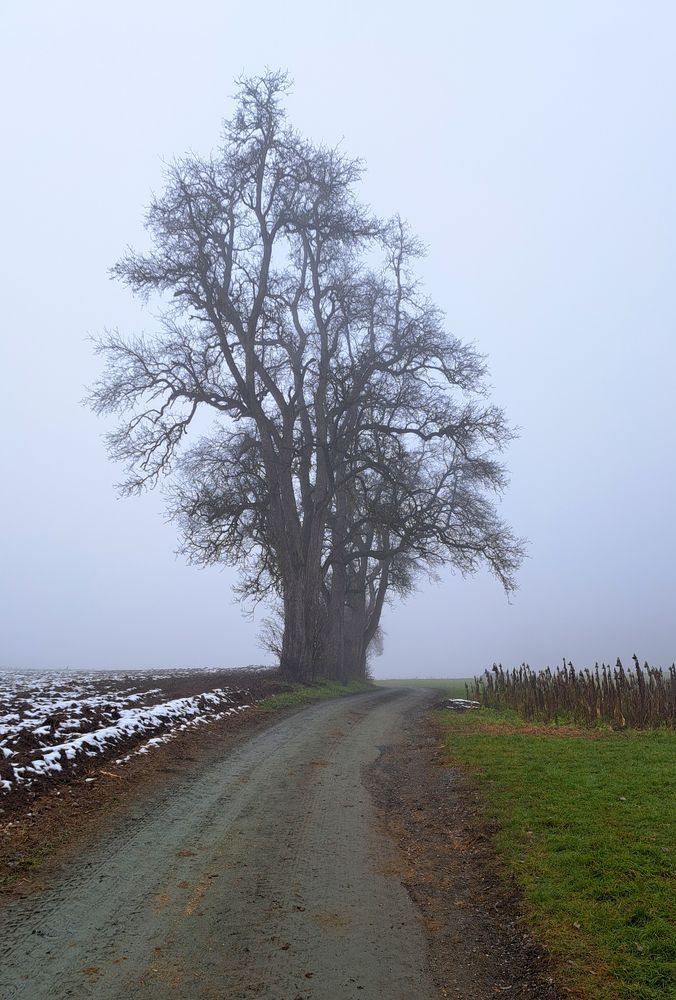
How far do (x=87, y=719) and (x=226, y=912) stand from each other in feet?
19.2

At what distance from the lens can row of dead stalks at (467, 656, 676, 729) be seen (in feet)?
39.7

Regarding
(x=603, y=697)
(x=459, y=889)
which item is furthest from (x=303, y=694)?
(x=459, y=889)

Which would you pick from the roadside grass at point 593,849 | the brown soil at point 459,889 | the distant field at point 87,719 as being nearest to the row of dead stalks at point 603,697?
the roadside grass at point 593,849

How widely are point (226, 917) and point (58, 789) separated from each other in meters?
3.26

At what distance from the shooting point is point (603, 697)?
12984 millimetres

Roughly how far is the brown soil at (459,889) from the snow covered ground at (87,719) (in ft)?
11.1

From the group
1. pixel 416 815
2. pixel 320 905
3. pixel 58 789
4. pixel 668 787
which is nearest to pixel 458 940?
pixel 320 905

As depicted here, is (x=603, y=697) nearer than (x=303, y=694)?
Yes

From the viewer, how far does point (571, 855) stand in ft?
17.2

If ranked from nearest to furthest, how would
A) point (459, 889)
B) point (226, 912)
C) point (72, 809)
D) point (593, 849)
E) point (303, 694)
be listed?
point (226, 912), point (459, 889), point (593, 849), point (72, 809), point (303, 694)

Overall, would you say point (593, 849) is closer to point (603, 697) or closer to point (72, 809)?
point (72, 809)

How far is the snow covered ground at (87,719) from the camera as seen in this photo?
7.33 metres

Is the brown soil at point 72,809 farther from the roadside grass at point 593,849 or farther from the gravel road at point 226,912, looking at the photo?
the roadside grass at point 593,849

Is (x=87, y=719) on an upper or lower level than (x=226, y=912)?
upper
